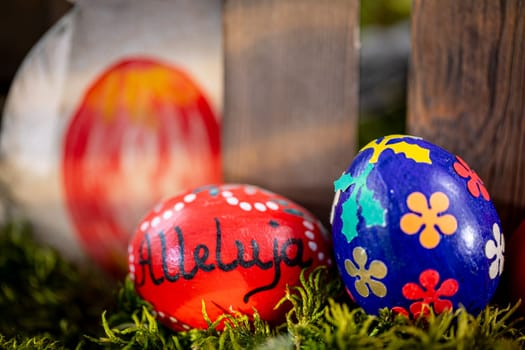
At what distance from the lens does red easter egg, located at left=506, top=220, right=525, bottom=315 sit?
80 centimetres

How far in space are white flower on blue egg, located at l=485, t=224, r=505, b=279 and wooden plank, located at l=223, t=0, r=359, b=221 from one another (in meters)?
0.41

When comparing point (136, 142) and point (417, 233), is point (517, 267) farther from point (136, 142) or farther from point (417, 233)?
point (136, 142)

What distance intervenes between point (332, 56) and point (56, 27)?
28.6 inches

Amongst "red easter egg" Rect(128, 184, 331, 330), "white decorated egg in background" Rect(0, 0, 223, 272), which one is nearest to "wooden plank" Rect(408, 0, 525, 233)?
"red easter egg" Rect(128, 184, 331, 330)

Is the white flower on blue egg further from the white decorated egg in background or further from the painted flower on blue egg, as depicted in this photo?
the white decorated egg in background

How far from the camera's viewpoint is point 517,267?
812mm

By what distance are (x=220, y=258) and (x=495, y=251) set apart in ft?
1.43

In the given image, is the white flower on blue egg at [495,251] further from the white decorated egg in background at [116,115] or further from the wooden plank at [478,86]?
the white decorated egg in background at [116,115]

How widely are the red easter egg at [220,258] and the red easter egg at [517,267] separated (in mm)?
316

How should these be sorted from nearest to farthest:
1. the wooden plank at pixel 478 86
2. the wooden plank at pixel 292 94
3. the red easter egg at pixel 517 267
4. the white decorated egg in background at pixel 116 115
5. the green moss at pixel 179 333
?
the green moss at pixel 179 333
the red easter egg at pixel 517 267
the wooden plank at pixel 478 86
the wooden plank at pixel 292 94
the white decorated egg in background at pixel 116 115

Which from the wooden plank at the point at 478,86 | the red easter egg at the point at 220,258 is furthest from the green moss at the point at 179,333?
the wooden plank at the point at 478,86

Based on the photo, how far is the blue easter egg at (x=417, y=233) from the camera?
2.23 feet

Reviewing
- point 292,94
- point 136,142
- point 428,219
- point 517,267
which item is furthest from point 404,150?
point 136,142

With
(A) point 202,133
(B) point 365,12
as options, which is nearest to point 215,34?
(A) point 202,133
